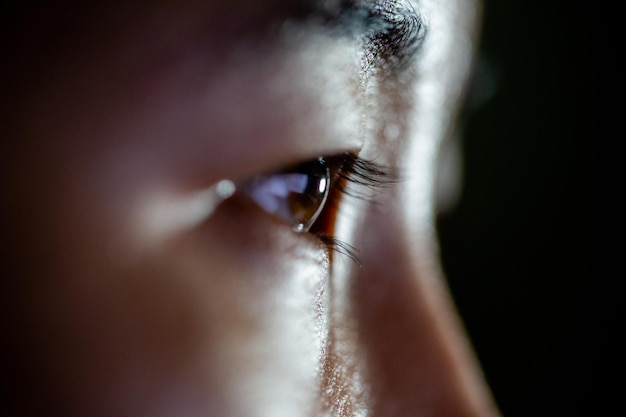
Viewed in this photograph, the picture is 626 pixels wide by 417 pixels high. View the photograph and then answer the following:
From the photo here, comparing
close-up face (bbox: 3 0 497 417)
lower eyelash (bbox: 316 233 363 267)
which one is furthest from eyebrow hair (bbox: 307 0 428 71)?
lower eyelash (bbox: 316 233 363 267)

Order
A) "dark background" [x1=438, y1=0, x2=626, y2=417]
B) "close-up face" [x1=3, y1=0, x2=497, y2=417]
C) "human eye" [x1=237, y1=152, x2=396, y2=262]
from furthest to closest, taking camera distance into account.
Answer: "dark background" [x1=438, y1=0, x2=626, y2=417] < "human eye" [x1=237, y1=152, x2=396, y2=262] < "close-up face" [x1=3, y1=0, x2=497, y2=417]

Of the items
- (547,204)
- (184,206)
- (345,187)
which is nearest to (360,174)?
(345,187)

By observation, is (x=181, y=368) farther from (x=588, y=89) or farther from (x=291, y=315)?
(x=588, y=89)

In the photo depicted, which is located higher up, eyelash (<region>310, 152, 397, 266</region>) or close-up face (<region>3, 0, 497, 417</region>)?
eyelash (<region>310, 152, 397, 266</region>)

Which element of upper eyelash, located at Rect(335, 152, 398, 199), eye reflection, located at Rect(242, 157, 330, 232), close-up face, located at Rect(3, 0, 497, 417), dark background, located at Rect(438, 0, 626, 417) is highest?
dark background, located at Rect(438, 0, 626, 417)

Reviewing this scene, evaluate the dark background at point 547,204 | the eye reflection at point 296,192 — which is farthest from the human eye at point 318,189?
the dark background at point 547,204

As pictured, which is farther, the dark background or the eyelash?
the dark background

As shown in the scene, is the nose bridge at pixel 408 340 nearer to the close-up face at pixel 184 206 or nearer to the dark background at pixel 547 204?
the close-up face at pixel 184 206

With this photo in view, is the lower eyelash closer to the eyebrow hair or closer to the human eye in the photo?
the human eye
